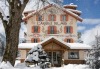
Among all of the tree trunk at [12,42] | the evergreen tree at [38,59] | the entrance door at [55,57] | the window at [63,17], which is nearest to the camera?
the tree trunk at [12,42]

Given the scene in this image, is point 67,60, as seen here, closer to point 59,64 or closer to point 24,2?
point 59,64

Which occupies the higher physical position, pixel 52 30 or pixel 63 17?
pixel 63 17

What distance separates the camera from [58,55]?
42.3 metres

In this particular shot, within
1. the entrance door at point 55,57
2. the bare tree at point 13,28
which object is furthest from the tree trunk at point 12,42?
the entrance door at point 55,57

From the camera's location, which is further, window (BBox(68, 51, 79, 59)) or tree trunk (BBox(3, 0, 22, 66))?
window (BBox(68, 51, 79, 59))

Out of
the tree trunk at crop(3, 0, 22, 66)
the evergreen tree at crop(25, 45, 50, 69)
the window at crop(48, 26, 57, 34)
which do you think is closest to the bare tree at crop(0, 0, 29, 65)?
the tree trunk at crop(3, 0, 22, 66)

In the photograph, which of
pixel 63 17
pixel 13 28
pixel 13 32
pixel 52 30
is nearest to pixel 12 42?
pixel 13 32

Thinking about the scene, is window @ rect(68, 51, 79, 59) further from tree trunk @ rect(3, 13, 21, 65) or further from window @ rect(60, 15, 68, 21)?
tree trunk @ rect(3, 13, 21, 65)

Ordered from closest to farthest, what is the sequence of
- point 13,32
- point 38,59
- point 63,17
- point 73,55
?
1. point 13,32
2. point 38,59
3. point 73,55
4. point 63,17

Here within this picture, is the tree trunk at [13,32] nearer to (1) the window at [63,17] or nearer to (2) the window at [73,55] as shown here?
(2) the window at [73,55]

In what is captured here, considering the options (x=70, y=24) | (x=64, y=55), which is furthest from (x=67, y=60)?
(x=70, y=24)

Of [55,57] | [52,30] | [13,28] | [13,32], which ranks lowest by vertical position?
[55,57]

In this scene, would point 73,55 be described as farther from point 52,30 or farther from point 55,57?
point 52,30

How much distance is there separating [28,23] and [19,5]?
115 ft
